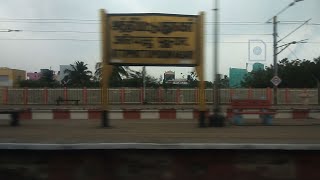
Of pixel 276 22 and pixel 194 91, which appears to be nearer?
pixel 276 22

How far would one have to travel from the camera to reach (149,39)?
18.8 meters

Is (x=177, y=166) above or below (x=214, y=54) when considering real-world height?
below

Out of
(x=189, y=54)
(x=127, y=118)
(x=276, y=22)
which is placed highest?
(x=276, y=22)

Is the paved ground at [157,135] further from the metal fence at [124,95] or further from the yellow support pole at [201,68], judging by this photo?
the metal fence at [124,95]

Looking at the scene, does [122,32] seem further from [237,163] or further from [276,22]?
[276,22]

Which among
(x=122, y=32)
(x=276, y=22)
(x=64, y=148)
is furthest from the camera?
(x=276, y=22)

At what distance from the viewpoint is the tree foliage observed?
71688 millimetres

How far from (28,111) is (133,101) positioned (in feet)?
75.6

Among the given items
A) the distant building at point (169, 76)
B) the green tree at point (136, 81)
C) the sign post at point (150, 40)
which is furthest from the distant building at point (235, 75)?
the sign post at point (150, 40)

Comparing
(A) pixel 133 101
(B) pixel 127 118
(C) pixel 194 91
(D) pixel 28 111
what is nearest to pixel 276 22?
(C) pixel 194 91

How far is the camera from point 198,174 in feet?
19.9

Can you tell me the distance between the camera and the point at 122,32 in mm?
18703

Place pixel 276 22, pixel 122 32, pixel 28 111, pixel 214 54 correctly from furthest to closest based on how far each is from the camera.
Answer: pixel 276 22, pixel 28 111, pixel 214 54, pixel 122 32

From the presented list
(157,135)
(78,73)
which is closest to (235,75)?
(78,73)
